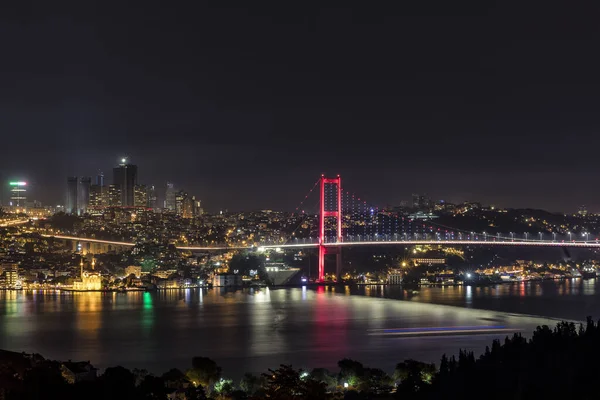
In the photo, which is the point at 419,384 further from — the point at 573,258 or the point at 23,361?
the point at 573,258

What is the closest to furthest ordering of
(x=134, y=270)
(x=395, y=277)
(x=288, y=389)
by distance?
(x=288, y=389)
(x=395, y=277)
(x=134, y=270)

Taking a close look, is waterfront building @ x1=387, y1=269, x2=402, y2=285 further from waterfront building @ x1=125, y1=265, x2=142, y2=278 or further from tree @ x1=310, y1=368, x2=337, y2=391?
tree @ x1=310, y1=368, x2=337, y2=391

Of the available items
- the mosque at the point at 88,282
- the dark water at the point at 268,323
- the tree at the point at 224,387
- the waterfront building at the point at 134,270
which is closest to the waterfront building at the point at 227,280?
the waterfront building at the point at 134,270

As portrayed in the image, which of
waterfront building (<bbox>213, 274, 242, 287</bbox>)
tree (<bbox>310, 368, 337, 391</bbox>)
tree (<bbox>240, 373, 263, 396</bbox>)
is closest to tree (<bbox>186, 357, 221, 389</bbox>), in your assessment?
tree (<bbox>240, 373, 263, 396</bbox>)

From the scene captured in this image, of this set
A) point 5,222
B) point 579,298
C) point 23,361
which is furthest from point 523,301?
point 5,222

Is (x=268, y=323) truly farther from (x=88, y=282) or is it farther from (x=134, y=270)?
(x=134, y=270)

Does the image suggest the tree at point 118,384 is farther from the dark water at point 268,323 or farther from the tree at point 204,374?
the dark water at point 268,323

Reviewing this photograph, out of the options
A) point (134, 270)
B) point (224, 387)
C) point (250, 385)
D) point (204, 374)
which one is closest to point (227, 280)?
point (134, 270)
